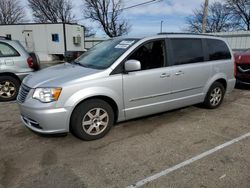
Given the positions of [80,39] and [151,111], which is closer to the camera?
[151,111]

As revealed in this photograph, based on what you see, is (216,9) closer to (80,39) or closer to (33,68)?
(80,39)

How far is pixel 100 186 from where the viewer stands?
2.58m

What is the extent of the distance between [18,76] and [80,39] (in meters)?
16.4

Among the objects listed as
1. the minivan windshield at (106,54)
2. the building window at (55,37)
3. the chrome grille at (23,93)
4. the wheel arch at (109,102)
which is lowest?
the wheel arch at (109,102)

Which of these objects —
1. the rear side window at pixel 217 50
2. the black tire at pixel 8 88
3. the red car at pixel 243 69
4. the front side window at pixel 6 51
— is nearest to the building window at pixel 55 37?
the front side window at pixel 6 51

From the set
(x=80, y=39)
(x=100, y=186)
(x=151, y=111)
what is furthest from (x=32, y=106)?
(x=80, y=39)

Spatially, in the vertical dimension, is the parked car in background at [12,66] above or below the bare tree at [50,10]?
below

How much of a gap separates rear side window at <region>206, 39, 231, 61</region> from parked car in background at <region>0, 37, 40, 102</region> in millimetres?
4496

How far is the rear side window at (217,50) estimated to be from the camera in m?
4.99

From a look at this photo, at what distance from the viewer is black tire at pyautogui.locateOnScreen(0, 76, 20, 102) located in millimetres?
5991

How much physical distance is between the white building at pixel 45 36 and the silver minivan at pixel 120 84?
16.9 meters

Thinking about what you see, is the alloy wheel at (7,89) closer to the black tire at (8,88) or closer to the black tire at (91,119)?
the black tire at (8,88)

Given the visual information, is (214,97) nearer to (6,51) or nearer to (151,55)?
(151,55)

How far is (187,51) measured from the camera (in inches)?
181
